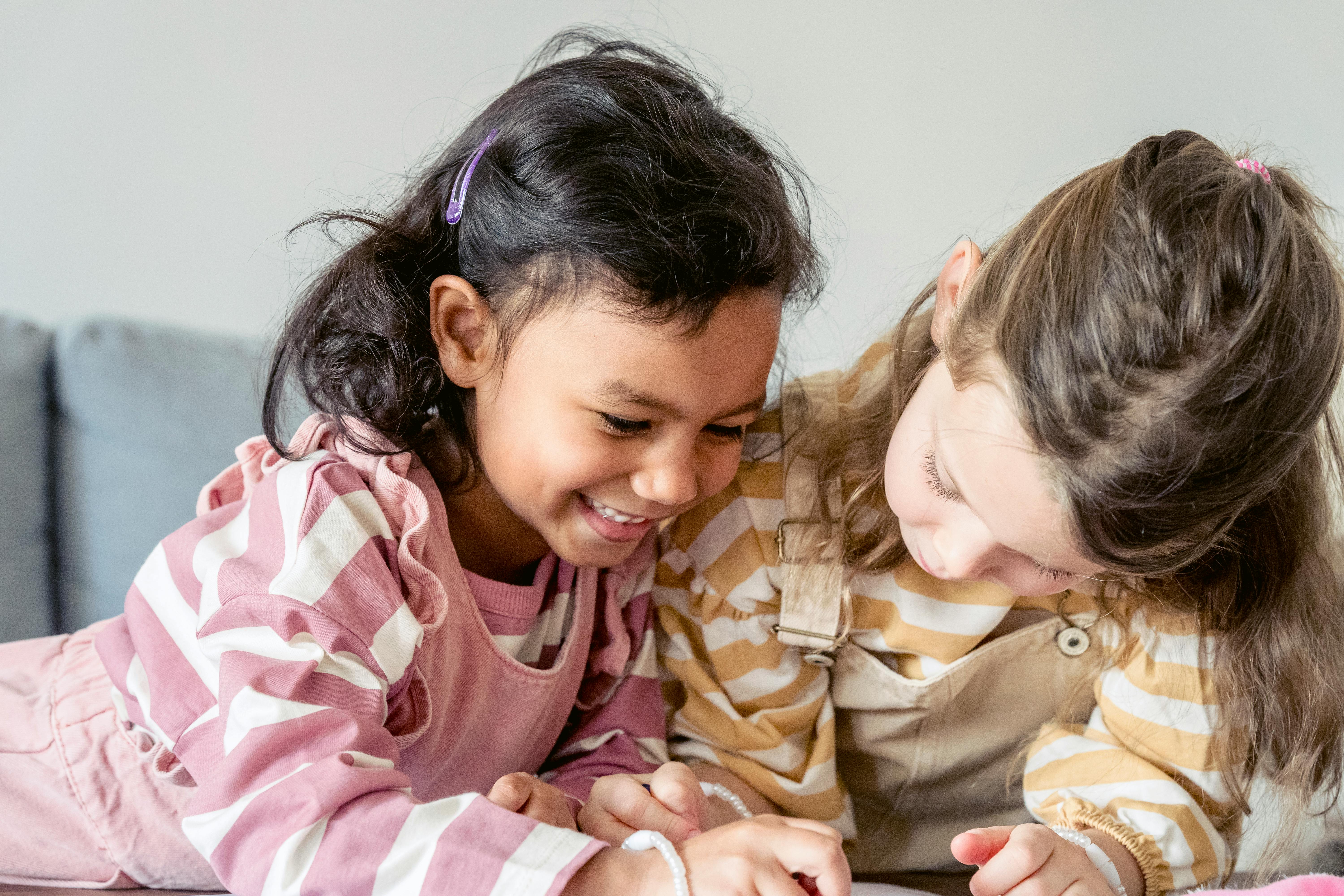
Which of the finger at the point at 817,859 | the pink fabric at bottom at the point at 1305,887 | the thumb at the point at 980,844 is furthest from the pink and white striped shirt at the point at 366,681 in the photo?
the pink fabric at bottom at the point at 1305,887

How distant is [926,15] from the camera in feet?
3.81

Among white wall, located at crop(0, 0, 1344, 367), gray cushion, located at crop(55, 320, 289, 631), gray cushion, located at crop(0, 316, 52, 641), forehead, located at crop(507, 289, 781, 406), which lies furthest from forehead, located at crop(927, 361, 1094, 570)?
gray cushion, located at crop(0, 316, 52, 641)

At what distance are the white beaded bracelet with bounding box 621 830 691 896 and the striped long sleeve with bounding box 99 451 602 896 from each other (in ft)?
0.12

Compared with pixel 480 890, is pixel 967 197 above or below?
above

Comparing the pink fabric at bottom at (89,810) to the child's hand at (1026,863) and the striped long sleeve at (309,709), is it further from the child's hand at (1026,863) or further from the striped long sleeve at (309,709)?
the child's hand at (1026,863)

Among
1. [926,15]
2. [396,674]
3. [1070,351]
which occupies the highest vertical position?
[926,15]

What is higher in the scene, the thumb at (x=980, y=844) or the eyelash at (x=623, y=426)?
the eyelash at (x=623, y=426)

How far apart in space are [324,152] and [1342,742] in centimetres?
112

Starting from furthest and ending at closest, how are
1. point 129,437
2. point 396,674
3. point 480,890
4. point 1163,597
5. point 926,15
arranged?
point 926,15, point 129,437, point 1163,597, point 396,674, point 480,890

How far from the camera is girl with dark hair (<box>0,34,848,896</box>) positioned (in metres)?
0.56

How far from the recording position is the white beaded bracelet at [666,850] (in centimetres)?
55

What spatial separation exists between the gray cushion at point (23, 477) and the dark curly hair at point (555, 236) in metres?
0.40

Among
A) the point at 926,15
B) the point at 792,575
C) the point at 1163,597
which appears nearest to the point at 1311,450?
the point at 1163,597

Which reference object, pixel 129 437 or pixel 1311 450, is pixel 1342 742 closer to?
pixel 1311 450
